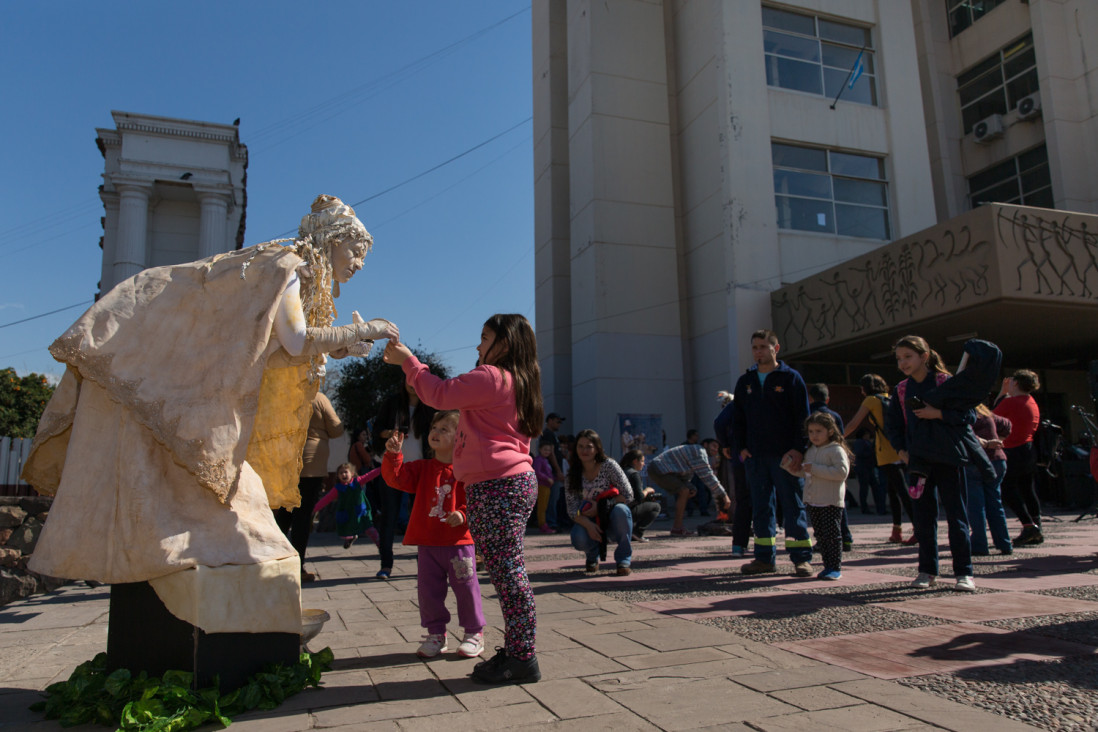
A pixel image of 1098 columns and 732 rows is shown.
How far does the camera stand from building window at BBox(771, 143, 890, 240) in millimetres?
16438

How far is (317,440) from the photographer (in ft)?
17.7

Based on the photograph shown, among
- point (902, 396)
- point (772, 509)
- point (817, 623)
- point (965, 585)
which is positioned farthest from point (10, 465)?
point (965, 585)

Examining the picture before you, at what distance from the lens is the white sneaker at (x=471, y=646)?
2.96 m

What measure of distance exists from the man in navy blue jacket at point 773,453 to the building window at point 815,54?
1343 centimetres

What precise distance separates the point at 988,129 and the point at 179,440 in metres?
22.7

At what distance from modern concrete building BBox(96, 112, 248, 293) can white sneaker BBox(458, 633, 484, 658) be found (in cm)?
2901

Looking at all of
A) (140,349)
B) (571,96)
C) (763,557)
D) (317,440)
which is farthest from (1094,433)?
(571,96)

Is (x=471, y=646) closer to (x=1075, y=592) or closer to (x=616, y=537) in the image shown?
(x=616, y=537)

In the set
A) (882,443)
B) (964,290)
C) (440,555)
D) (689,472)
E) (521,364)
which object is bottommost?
(440,555)

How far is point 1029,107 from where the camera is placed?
60.2 ft

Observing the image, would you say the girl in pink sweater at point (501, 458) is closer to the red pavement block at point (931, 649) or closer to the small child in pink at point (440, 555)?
the small child in pink at point (440, 555)

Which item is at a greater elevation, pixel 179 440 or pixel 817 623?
pixel 179 440

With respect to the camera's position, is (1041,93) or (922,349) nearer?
(922,349)

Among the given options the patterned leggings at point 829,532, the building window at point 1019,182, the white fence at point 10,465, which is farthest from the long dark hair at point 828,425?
the building window at point 1019,182
